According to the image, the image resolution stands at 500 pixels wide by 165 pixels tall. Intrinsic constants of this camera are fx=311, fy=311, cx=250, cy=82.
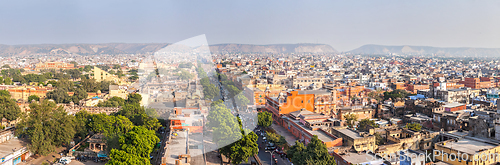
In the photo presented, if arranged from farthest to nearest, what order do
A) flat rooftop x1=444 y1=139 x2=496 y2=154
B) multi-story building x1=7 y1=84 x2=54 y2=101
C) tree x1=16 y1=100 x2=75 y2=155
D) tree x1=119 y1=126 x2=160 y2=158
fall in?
multi-story building x1=7 y1=84 x2=54 y2=101
tree x1=16 y1=100 x2=75 y2=155
flat rooftop x1=444 y1=139 x2=496 y2=154
tree x1=119 y1=126 x2=160 y2=158

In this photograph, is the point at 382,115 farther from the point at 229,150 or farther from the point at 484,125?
the point at 229,150

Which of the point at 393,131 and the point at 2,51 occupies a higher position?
the point at 2,51

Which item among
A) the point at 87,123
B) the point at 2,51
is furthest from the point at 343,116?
the point at 2,51

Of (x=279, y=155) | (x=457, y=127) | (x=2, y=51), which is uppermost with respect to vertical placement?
(x=2, y=51)

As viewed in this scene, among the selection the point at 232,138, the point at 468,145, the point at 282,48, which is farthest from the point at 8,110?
the point at 282,48

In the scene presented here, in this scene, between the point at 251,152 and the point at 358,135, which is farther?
the point at 358,135

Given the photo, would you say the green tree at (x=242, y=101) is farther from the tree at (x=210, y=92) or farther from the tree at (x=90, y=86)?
the tree at (x=90, y=86)

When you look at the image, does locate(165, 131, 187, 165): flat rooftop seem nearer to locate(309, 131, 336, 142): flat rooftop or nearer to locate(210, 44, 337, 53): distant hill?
locate(309, 131, 336, 142): flat rooftop

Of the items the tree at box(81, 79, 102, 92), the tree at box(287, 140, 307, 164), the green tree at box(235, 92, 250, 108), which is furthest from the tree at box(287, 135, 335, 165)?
the tree at box(81, 79, 102, 92)
